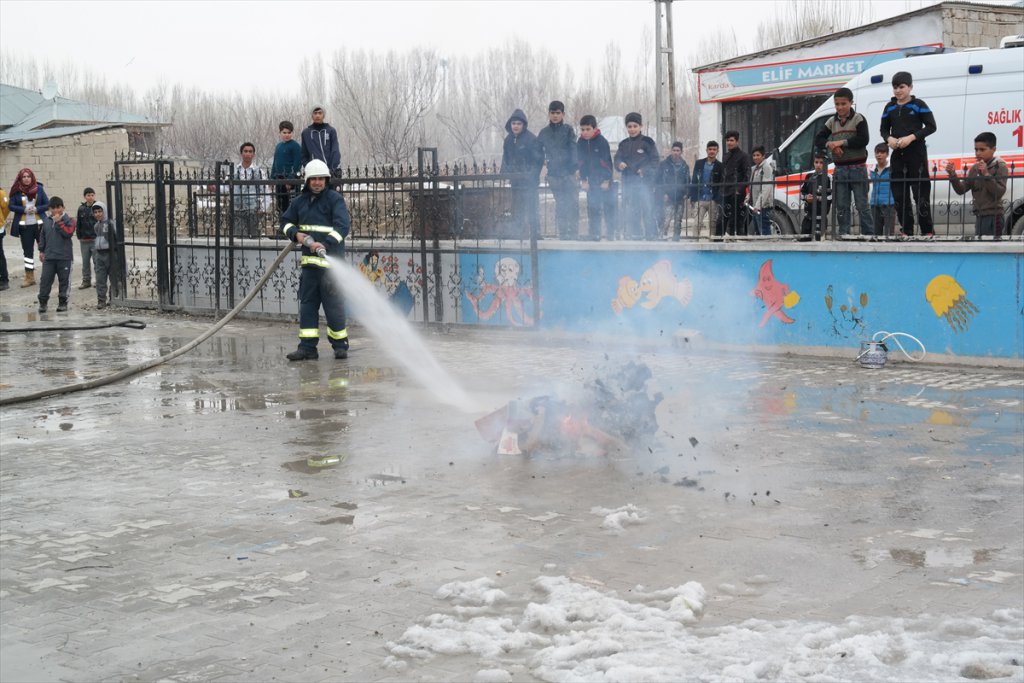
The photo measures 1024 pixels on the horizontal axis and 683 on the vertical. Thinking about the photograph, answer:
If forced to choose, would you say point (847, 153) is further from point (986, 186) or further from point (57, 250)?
point (57, 250)

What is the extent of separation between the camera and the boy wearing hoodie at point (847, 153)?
12281mm

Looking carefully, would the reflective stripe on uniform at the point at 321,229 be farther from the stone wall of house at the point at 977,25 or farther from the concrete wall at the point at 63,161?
the concrete wall at the point at 63,161

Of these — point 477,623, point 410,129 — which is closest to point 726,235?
point 477,623

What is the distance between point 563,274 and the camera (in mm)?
14094

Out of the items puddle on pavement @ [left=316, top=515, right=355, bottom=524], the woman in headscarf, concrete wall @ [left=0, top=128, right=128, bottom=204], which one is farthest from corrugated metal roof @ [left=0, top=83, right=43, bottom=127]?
puddle on pavement @ [left=316, top=515, right=355, bottom=524]

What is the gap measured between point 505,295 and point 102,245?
7559mm

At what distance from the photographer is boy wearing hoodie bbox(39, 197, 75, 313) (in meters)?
18.0

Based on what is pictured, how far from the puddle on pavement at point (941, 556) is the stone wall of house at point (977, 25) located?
18314 millimetres

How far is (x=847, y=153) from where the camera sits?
1261cm

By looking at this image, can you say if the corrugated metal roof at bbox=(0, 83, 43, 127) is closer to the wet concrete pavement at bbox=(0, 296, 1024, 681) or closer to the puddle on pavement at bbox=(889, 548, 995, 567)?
the wet concrete pavement at bbox=(0, 296, 1024, 681)

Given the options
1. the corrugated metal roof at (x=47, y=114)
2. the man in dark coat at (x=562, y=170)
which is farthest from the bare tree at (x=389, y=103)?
the man in dark coat at (x=562, y=170)

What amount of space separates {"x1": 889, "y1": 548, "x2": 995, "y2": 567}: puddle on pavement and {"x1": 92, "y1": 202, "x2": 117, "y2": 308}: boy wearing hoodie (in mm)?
15167

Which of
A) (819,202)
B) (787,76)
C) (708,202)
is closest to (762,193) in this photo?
(708,202)

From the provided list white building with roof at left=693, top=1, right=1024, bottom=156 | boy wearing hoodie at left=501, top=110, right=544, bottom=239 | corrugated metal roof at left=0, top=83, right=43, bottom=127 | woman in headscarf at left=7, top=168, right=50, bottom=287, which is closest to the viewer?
boy wearing hoodie at left=501, top=110, right=544, bottom=239
